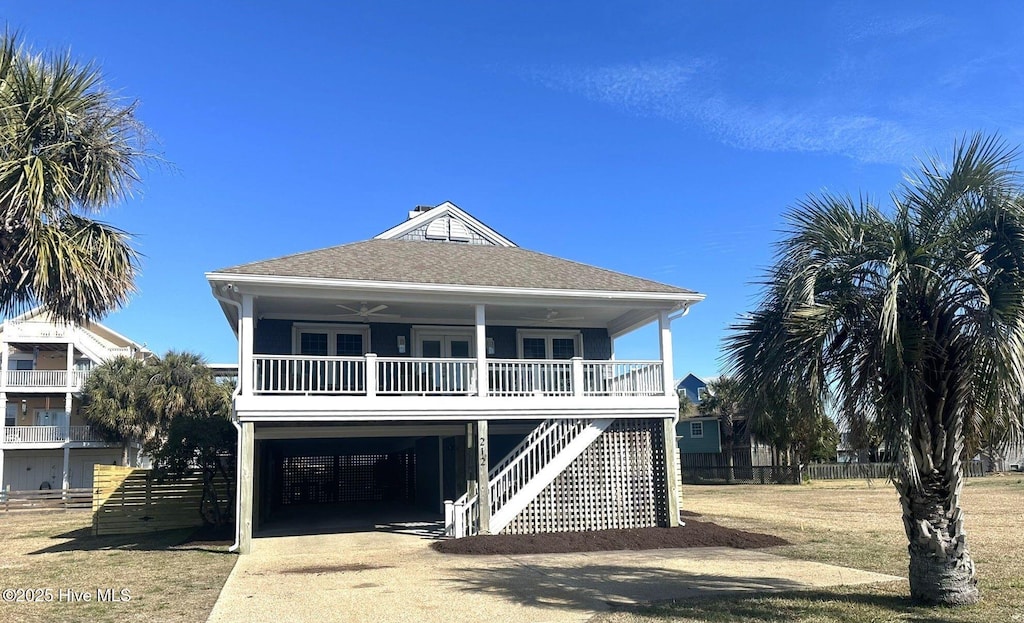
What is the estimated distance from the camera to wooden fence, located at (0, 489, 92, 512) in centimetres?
2944

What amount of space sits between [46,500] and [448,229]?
20760 mm

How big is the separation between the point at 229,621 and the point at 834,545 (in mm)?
10171

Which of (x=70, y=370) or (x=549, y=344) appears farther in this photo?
(x=70, y=370)

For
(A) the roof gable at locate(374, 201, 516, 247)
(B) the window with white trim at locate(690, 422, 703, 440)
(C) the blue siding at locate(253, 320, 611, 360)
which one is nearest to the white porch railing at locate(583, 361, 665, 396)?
(C) the blue siding at locate(253, 320, 611, 360)

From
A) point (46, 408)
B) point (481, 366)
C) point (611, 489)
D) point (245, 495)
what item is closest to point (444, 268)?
point (481, 366)

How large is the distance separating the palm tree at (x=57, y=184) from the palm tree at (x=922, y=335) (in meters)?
8.16

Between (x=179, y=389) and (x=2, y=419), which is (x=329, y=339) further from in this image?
(x=2, y=419)

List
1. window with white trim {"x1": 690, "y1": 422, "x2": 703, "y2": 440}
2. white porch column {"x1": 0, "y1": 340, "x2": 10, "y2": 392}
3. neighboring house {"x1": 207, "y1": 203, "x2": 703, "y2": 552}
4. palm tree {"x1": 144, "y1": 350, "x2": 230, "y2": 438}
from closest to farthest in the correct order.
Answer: neighboring house {"x1": 207, "y1": 203, "x2": 703, "y2": 552} → palm tree {"x1": 144, "y1": 350, "x2": 230, "y2": 438} → white porch column {"x1": 0, "y1": 340, "x2": 10, "y2": 392} → window with white trim {"x1": 690, "y1": 422, "x2": 703, "y2": 440}

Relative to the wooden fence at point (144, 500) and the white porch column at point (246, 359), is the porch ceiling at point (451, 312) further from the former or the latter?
the wooden fence at point (144, 500)

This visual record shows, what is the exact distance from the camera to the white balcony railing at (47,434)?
38.5m

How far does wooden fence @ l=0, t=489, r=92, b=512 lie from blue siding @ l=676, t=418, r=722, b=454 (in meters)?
28.4

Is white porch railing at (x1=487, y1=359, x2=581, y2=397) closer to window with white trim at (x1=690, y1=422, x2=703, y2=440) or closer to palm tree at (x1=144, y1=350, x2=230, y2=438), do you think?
palm tree at (x1=144, y1=350, x2=230, y2=438)

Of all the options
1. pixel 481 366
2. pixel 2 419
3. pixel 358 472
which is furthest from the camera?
pixel 2 419

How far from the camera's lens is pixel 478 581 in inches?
417
